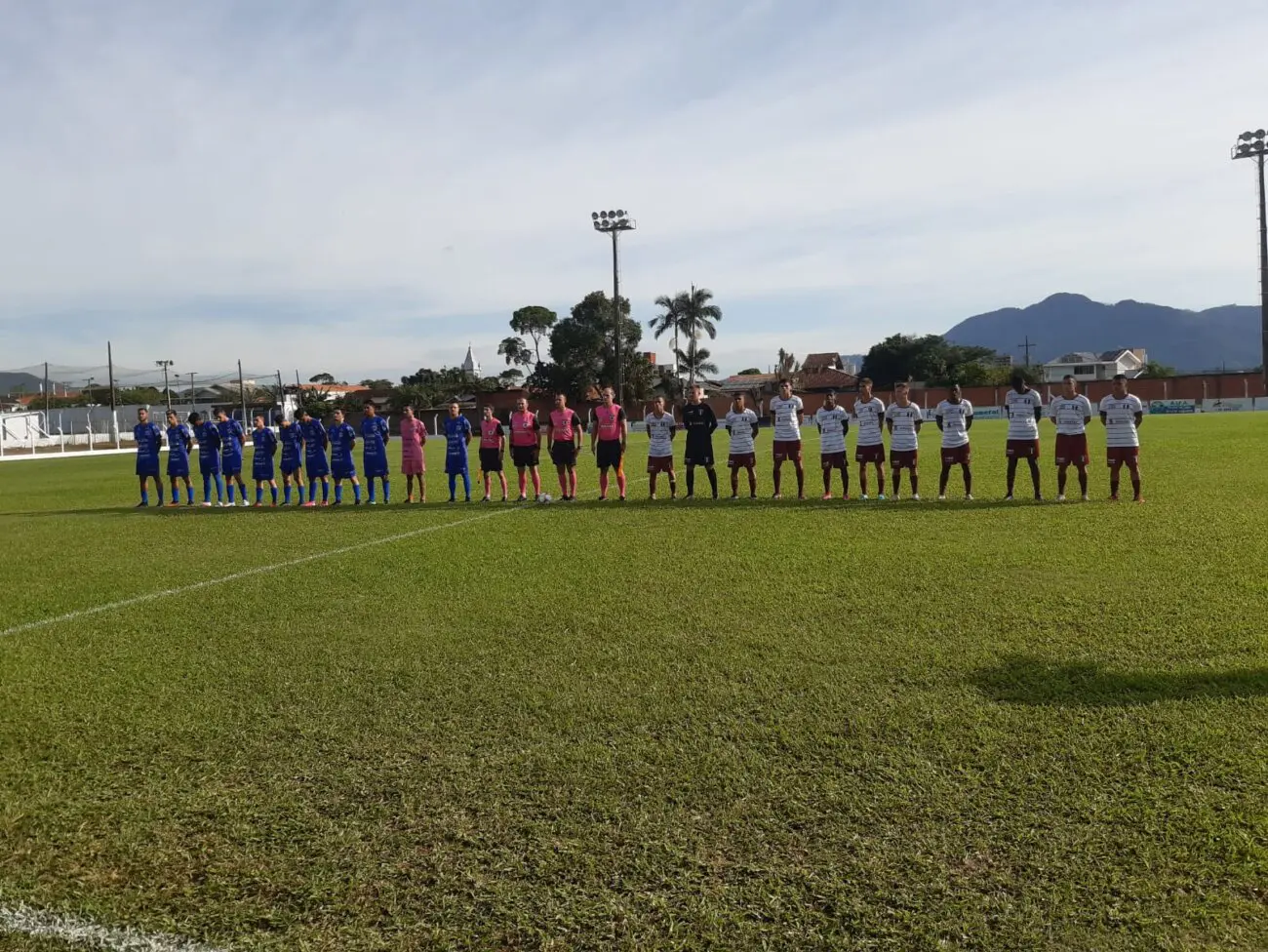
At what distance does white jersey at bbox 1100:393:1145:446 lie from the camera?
470 inches

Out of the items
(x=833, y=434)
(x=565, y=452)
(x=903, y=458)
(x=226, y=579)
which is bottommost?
(x=226, y=579)

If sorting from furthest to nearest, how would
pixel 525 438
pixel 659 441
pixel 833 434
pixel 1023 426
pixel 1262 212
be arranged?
pixel 1262 212 < pixel 525 438 < pixel 659 441 < pixel 833 434 < pixel 1023 426

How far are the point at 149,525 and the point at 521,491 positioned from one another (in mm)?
5558

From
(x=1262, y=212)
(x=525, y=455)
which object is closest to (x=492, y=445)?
(x=525, y=455)

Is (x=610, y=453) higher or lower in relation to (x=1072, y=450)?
higher

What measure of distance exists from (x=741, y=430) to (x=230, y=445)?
926 centimetres

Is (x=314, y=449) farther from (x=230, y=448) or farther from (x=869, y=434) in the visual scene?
(x=869, y=434)

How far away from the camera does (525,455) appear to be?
14.6 meters

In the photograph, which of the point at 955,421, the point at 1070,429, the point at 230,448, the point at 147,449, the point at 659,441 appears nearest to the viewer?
the point at 1070,429

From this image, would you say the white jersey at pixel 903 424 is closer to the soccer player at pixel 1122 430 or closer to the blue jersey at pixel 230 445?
the soccer player at pixel 1122 430

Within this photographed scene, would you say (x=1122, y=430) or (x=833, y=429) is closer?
(x=1122, y=430)

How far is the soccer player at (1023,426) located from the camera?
12297mm

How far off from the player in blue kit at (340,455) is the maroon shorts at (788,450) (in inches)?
283

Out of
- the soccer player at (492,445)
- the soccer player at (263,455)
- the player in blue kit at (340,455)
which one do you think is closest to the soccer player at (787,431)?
the soccer player at (492,445)
